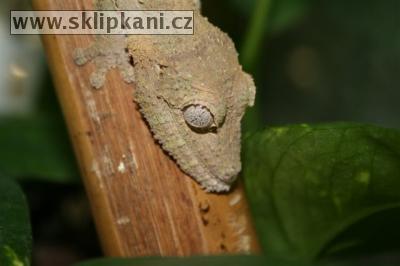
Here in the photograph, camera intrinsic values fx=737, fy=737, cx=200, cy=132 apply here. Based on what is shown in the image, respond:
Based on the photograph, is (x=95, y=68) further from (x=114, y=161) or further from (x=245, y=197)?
(x=245, y=197)

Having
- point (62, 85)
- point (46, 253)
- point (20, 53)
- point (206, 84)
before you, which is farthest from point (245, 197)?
point (20, 53)

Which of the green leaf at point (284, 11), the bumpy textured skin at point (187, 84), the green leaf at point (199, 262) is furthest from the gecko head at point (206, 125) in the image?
the green leaf at point (284, 11)

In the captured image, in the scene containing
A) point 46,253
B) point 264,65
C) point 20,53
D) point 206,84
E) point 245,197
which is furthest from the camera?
point 264,65

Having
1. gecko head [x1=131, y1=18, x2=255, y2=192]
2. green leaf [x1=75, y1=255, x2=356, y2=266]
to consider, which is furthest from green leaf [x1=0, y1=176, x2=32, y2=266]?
gecko head [x1=131, y1=18, x2=255, y2=192]

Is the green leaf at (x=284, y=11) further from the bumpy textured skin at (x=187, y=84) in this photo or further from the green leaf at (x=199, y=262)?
the green leaf at (x=199, y=262)

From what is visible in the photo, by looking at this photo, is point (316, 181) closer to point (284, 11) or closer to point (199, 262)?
point (199, 262)

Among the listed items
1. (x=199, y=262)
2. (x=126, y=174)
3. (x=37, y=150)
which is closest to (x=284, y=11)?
(x=37, y=150)
